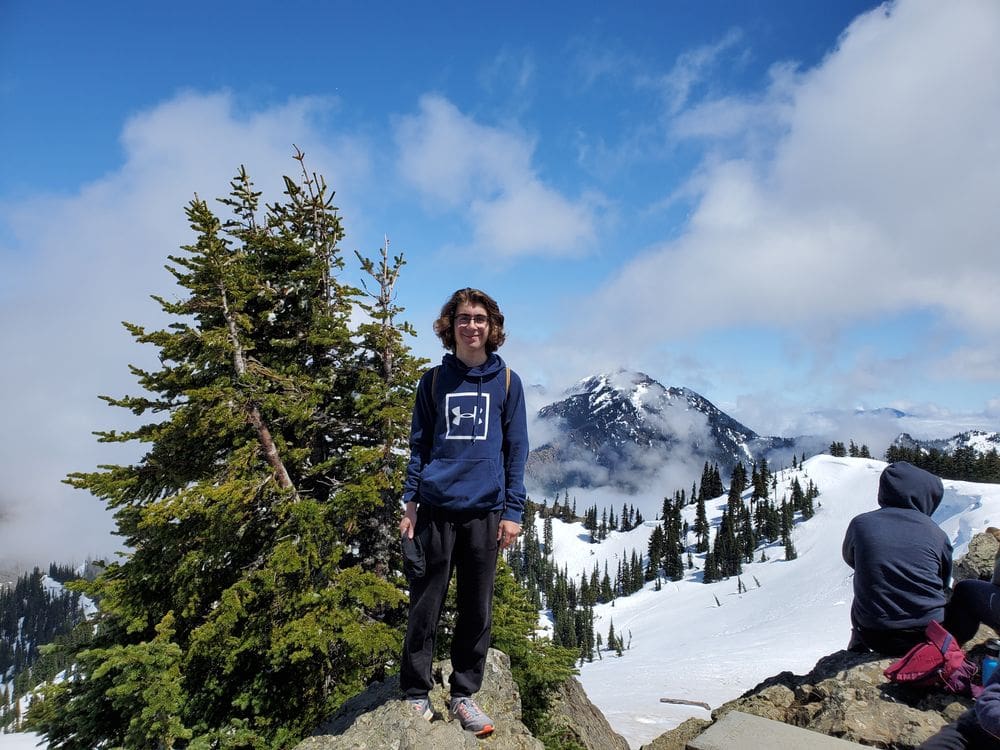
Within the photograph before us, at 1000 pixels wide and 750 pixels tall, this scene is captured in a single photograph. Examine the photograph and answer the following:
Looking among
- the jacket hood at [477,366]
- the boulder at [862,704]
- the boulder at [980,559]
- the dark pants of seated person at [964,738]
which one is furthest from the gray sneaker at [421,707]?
the boulder at [980,559]

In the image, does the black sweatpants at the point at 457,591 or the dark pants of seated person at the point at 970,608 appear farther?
Result: the dark pants of seated person at the point at 970,608

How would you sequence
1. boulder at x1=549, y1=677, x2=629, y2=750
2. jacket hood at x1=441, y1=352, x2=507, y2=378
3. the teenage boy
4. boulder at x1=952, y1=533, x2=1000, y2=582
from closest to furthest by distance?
1. the teenage boy
2. jacket hood at x1=441, y1=352, x2=507, y2=378
3. boulder at x1=952, y1=533, x2=1000, y2=582
4. boulder at x1=549, y1=677, x2=629, y2=750

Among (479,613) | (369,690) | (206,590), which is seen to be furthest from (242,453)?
(479,613)

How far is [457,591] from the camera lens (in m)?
4.70

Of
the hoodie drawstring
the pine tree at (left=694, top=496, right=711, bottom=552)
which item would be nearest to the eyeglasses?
the hoodie drawstring

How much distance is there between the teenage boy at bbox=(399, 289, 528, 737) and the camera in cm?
464

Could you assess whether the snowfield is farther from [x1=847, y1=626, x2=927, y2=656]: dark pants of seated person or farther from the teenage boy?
[x1=847, y1=626, x2=927, y2=656]: dark pants of seated person

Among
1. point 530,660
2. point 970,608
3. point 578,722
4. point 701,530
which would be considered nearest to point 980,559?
point 970,608

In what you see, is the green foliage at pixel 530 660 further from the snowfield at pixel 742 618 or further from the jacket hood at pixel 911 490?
the snowfield at pixel 742 618

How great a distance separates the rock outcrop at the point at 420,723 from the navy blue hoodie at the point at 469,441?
2.12m

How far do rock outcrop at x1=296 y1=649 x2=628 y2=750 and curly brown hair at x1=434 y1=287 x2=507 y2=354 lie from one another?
144 inches

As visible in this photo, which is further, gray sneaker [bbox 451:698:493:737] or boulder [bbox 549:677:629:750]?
boulder [bbox 549:677:629:750]

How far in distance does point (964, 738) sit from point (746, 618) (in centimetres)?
10629

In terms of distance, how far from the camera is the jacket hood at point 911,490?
5617mm
